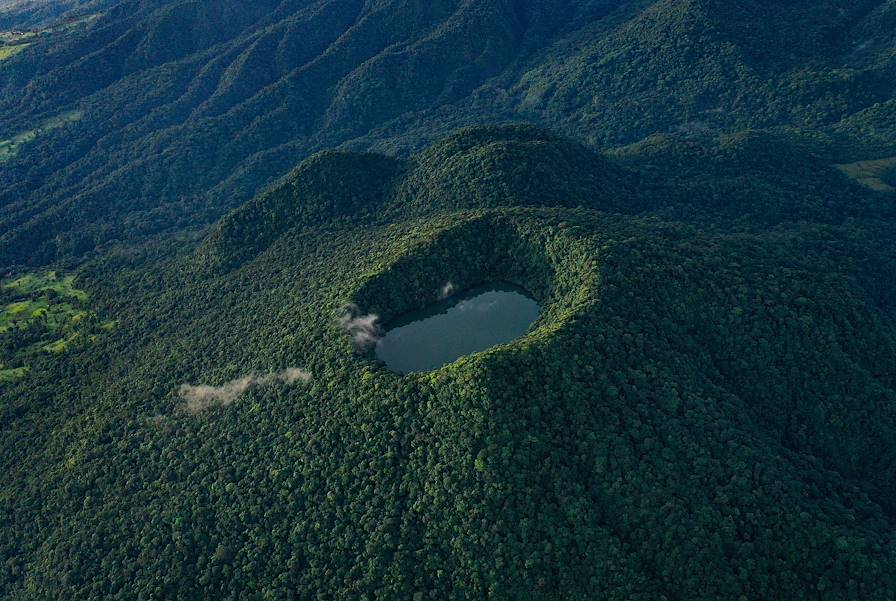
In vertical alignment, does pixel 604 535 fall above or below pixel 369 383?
below

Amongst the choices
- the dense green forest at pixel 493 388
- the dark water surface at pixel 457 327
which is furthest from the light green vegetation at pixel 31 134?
the dark water surface at pixel 457 327

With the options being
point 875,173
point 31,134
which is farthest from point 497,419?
point 31,134

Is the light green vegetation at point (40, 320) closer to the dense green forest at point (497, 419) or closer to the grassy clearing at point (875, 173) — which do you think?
the dense green forest at point (497, 419)

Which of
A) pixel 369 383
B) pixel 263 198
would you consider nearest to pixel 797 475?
pixel 369 383

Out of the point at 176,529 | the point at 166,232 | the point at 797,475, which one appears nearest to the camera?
the point at 797,475

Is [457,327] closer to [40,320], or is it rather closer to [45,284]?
[40,320]

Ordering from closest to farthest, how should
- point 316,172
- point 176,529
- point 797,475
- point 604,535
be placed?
point 604,535 → point 797,475 → point 176,529 → point 316,172

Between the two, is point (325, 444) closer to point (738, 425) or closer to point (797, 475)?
point (738, 425)

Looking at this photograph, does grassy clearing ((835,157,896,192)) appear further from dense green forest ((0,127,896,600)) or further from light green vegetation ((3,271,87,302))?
light green vegetation ((3,271,87,302))
